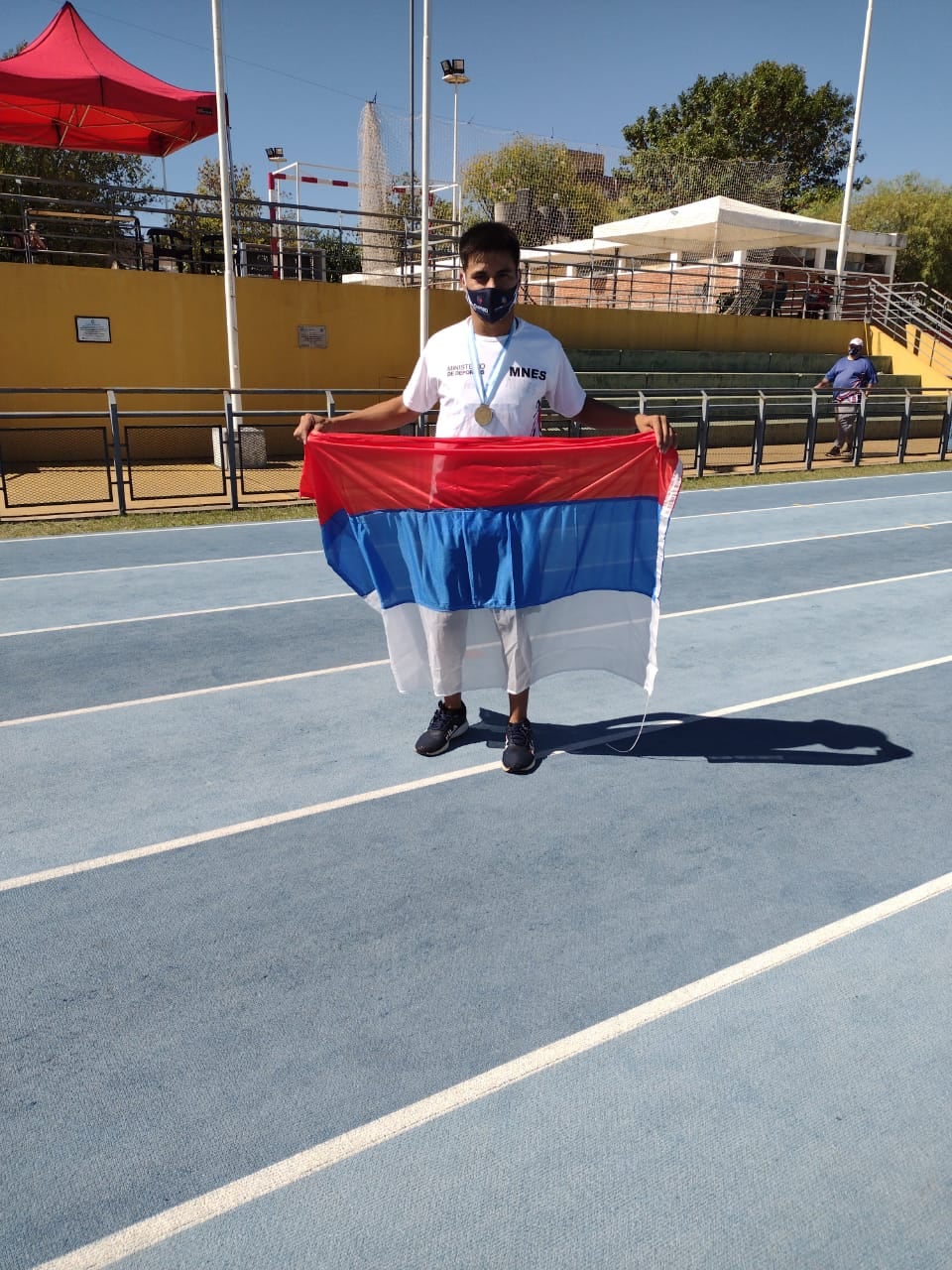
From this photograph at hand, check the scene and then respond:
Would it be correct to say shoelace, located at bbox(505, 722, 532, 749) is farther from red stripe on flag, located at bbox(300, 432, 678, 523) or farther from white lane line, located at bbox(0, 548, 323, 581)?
white lane line, located at bbox(0, 548, 323, 581)

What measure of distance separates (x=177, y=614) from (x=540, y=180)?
221ft

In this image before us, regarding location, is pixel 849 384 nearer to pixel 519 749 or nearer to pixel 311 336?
pixel 311 336

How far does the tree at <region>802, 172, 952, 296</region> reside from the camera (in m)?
50.2

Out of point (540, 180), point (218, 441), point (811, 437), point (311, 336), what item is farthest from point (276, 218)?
point (540, 180)

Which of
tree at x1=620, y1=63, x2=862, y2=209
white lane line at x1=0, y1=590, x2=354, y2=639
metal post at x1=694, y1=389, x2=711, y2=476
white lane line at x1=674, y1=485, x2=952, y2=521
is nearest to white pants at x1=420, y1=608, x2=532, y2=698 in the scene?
white lane line at x1=0, y1=590, x2=354, y2=639

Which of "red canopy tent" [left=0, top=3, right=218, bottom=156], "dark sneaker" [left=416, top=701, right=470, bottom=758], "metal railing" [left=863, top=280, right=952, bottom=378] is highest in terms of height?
"red canopy tent" [left=0, top=3, right=218, bottom=156]

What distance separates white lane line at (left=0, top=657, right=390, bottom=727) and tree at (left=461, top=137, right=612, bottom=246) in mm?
52315

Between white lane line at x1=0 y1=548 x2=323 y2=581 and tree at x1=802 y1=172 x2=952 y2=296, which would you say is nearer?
white lane line at x1=0 y1=548 x2=323 y2=581

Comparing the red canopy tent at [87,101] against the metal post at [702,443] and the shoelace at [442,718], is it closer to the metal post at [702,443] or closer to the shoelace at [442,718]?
the metal post at [702,443]

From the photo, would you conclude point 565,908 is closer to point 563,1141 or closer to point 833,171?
point 563,1141

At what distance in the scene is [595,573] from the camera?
470cm

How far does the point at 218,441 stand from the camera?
1484cm

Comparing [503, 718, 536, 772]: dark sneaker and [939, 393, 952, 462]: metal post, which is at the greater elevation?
[939, 393, 952, 462]: metal post

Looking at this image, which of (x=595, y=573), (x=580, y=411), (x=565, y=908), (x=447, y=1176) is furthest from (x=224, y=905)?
(x=580, y=411)
